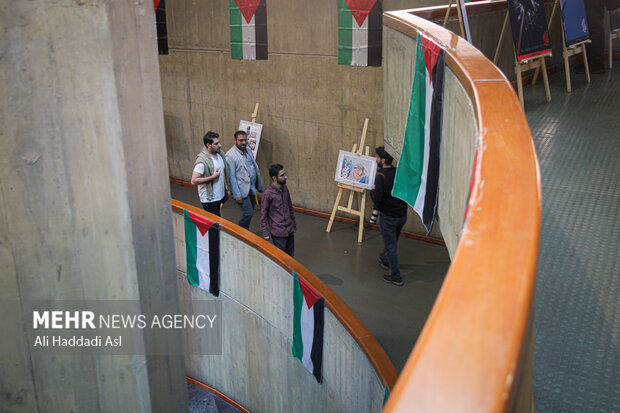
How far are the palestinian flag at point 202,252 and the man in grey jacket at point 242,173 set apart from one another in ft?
3.54

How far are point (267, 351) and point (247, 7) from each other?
605 cm

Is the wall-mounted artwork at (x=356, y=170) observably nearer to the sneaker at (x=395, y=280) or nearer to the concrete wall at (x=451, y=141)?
the sneaker at (x=395, y=280)

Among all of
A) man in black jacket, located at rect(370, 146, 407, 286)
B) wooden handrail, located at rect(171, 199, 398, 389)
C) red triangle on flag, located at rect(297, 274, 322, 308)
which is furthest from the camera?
man in black jacket, located at rect(370, 146, 407, 286)

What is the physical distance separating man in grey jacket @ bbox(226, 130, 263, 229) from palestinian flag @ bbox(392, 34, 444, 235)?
13.0 ft

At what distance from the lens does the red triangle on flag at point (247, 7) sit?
1029 cm

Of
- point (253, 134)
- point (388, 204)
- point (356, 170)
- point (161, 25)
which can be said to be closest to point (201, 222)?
point (388, 204)

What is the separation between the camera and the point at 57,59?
2896 millimetres

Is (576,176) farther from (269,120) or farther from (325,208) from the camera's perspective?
(269,120)

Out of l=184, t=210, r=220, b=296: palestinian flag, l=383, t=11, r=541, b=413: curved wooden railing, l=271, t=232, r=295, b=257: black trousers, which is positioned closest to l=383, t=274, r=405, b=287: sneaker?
l=271, t=232, r=295, b=257: black trousers

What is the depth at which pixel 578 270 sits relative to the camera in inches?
140

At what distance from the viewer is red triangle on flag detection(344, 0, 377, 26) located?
29.4 ft

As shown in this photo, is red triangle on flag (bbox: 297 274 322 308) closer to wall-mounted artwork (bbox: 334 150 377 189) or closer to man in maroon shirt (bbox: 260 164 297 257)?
man in maroon shirt (bbox: 260 164 297 257)

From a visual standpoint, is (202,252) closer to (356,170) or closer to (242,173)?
(242,173)

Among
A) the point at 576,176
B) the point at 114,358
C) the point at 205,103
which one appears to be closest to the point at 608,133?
the point at 576,176
